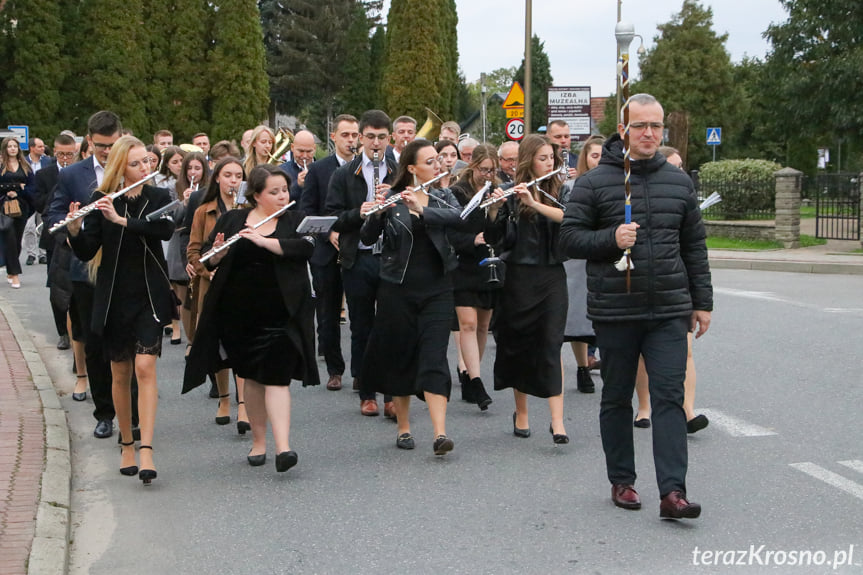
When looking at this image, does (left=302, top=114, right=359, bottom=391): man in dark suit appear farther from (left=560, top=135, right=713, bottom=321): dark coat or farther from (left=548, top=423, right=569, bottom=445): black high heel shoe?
(left=560, top=135, right=713, bottom=321): dark coat

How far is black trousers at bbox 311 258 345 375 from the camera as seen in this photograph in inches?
364

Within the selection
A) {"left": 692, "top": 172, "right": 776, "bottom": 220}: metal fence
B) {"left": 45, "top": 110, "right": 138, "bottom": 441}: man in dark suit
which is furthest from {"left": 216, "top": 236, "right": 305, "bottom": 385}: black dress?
{"left": 692, "top": 172, "right": 776, "bottom": 220}: metal fence

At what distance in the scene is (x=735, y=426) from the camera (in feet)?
24.8

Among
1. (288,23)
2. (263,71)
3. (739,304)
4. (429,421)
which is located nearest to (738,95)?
(263,71)

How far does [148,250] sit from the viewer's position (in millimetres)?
6594

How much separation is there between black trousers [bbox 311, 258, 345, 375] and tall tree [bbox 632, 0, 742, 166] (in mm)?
54080

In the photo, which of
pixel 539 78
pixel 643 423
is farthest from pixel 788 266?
pixel 539 78

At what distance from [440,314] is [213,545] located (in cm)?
225

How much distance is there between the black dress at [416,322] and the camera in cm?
697

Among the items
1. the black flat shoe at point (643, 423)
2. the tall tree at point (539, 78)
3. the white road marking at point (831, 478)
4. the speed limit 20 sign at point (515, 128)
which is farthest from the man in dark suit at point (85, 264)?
the tall tree at point (539, 78)

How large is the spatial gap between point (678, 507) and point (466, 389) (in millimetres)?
3510

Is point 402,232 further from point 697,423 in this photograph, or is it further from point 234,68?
point 234,68

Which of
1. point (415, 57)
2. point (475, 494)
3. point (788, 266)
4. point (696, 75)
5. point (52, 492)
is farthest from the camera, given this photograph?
point (415, 57)

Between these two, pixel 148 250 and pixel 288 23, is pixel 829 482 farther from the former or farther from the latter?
pixel 288 23
